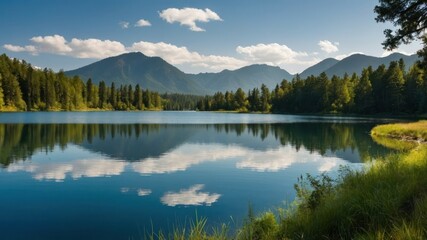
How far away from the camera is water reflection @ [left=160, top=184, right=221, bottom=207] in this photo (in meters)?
18.3

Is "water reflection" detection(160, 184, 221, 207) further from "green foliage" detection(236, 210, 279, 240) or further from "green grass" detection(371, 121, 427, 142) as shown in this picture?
"green grass" detection(371, 121, 427, 142)

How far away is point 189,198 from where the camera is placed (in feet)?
63.3

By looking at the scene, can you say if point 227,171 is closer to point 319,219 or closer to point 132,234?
point 132,234

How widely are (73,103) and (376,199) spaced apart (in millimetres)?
203133

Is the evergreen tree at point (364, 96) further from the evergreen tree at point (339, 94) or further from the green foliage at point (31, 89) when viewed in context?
the green foliage at point (31, 89)

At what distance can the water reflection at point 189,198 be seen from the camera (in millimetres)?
18277

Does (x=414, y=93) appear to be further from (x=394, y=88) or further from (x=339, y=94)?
(x=339, y=94)

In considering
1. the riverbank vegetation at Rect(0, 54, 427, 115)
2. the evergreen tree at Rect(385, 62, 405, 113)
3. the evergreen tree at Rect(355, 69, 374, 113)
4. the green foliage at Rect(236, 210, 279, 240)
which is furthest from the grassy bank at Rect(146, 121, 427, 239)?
the evergreen tree at Rect(355, 69, 374, 113)

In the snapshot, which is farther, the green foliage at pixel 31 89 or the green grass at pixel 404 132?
the green foliage at pixel 31 89

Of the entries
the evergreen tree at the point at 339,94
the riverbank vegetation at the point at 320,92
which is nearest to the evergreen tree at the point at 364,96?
the riverbank vegetation at the point at 320,92

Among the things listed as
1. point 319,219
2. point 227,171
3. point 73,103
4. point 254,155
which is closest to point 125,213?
point 319,219

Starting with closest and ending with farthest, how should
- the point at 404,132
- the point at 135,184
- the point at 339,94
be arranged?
1. the point at 135,184
2. the point at 404,132
3. the point at 339,94

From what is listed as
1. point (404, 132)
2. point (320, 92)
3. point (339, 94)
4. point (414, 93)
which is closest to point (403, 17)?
point (404, 132)

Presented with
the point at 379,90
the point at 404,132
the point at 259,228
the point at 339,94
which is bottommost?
the point at 259,228
